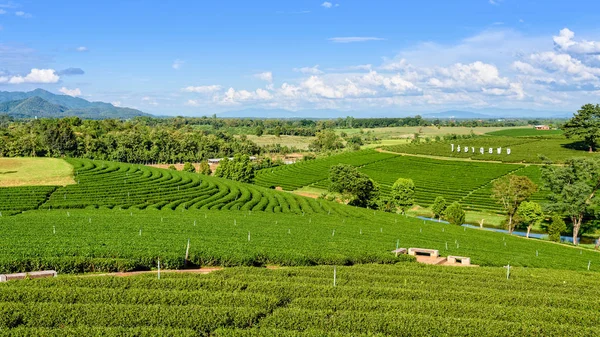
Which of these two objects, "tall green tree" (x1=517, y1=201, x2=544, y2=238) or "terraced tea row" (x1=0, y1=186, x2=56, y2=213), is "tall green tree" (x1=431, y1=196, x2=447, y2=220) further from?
"terraced tea row" (x1=0, y1=186, x2=56, y2=213)

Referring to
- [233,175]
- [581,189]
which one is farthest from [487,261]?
[233,175]

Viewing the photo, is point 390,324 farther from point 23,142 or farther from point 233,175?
point 23,142

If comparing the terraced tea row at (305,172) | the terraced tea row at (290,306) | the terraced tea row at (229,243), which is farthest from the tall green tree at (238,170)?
the terraced tea row at (290,306)

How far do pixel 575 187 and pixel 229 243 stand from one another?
4667 cm

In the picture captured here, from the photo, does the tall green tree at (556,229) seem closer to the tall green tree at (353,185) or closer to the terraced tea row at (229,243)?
the terraced tea row at (229,243)

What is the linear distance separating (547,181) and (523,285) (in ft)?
143

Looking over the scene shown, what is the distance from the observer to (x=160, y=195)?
2233 inches

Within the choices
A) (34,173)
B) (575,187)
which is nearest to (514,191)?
(575,187)

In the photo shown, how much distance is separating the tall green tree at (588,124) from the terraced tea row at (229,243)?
298 feet

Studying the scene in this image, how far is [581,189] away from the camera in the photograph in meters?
51.7

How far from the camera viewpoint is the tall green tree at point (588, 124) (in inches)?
4499

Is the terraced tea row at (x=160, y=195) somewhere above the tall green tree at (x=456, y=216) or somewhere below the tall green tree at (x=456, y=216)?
above

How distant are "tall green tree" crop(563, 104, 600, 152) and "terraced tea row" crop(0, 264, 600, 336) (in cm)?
11605

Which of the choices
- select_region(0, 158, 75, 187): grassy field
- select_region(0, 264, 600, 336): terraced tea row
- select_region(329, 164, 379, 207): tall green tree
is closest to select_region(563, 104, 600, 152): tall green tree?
select_region(329, 164, 379, 207): tall green tree
